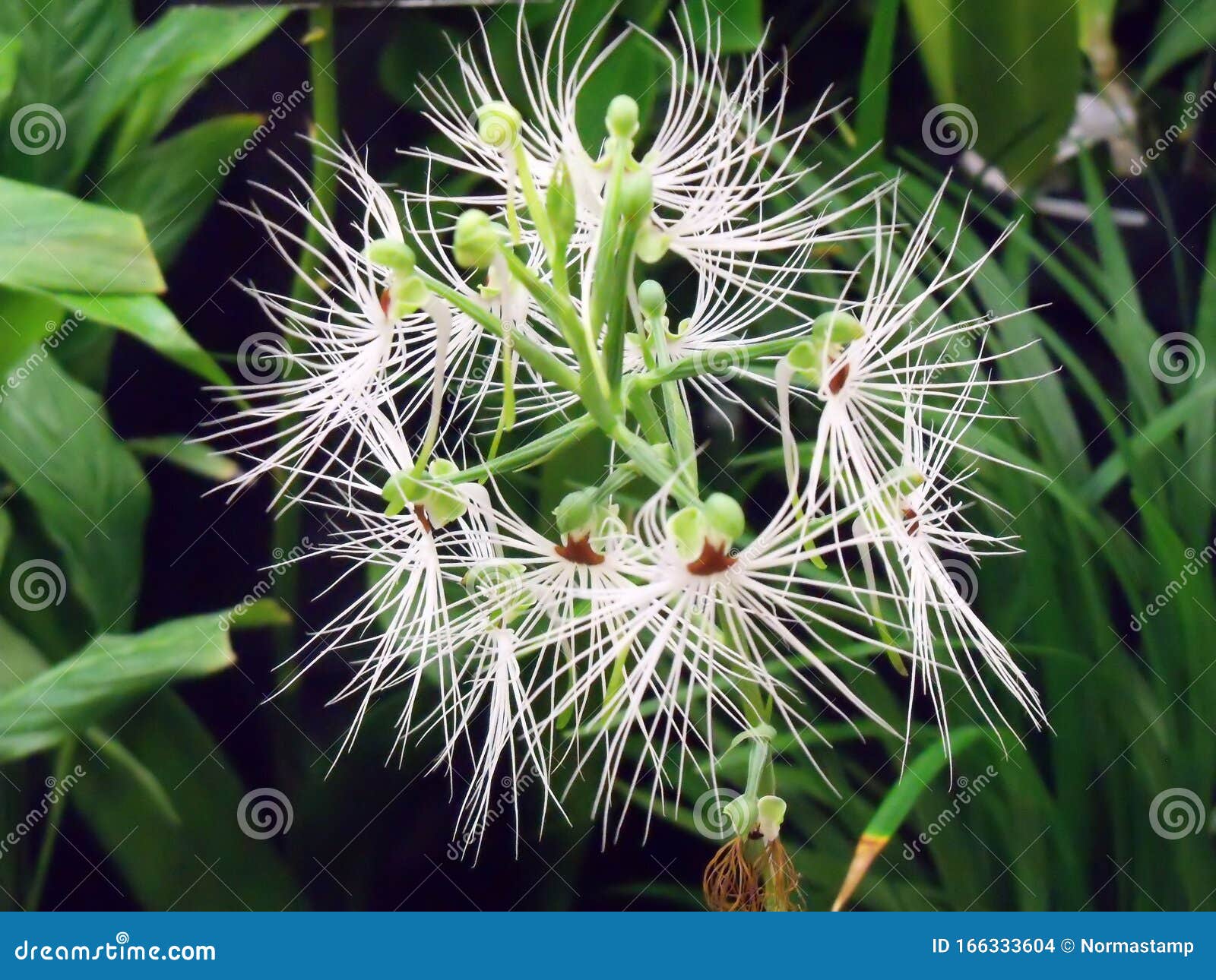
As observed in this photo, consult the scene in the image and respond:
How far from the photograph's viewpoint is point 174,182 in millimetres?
1029

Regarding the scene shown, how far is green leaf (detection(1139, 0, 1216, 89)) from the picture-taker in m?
0.99

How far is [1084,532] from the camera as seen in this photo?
0.98 m

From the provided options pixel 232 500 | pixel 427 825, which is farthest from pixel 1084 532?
pixel 232 500

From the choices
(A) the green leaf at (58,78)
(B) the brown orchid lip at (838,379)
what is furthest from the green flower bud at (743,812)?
(A) the green leaf at (58,78)

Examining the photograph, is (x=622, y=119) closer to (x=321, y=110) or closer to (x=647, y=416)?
(x=647, y=416)

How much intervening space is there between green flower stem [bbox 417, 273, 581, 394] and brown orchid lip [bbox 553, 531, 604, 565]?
9 cm

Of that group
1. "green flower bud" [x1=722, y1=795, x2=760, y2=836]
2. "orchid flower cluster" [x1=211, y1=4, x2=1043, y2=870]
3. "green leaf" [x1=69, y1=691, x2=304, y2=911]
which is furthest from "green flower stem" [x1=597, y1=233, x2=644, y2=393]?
"green leaf" [x1=69, y1=691, x2=304, y2=911]

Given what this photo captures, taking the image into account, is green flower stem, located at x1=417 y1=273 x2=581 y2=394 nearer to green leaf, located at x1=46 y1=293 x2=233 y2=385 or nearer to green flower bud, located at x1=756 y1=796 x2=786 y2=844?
green flower bud, located at x1=756 y1=796 x2=786 y2=844

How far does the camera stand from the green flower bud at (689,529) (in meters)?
0.52

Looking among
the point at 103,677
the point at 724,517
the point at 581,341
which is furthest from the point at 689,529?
the point at 103,677

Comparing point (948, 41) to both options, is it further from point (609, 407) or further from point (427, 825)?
point (427, 825)

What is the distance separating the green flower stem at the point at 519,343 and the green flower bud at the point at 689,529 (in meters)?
0.10

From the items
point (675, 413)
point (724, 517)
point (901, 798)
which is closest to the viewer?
point (724, 517)

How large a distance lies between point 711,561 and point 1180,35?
86cm
